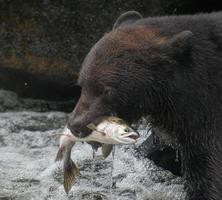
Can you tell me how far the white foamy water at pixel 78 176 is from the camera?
7004 mm

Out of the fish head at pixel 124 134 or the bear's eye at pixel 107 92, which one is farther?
the bear's eye at pixel 107 92

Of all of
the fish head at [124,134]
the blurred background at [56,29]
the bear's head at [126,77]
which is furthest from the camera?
the blurred background at [56,29]

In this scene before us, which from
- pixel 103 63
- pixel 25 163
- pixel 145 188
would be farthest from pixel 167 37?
pixel 25 163

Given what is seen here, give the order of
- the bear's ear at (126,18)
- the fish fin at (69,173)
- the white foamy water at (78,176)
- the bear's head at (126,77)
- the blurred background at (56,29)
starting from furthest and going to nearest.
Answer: the blurred background at (56,29), the white foamy water at (78,176), the bear's ear at (126,18), the fish fin at (69,173), the bear's head at (126,77)

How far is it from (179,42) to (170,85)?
1.21 feet

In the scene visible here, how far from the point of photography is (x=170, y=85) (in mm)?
5664

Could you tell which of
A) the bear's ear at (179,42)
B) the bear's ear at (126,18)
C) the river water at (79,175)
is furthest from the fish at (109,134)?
the river water at (79,175)

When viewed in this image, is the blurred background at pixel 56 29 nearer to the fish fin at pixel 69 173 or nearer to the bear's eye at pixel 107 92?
the fish fin at pixel 69 173

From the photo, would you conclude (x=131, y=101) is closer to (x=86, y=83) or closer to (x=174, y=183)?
(x=86, y=83)

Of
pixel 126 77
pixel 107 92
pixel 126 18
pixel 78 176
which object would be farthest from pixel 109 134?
pixel 78 176

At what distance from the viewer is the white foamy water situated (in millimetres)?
7004

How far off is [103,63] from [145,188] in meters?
1.97

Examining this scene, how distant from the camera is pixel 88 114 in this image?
18.4 ft

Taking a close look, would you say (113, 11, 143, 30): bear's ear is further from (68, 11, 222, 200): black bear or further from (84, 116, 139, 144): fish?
(84, 116, 139, 144): fish
